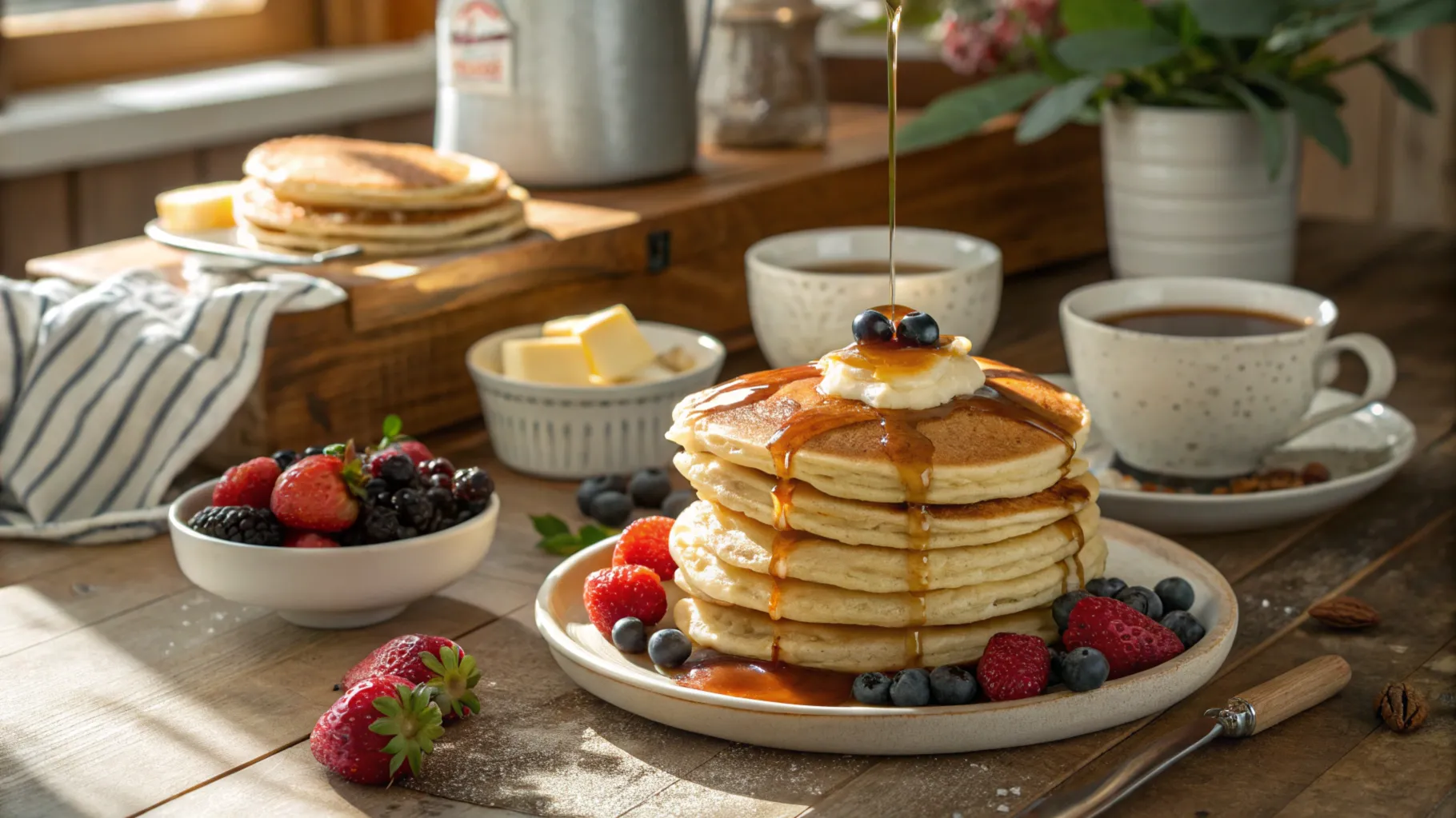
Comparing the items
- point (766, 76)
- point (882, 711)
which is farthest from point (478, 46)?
point (882, 711)

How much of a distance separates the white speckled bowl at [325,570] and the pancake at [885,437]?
186mm

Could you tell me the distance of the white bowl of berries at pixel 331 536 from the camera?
1073 millimetres

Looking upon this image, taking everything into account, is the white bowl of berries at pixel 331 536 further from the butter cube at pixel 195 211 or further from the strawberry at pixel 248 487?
the butter cube at pixel 195 211

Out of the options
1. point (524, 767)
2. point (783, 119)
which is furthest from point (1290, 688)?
point (783, 119)

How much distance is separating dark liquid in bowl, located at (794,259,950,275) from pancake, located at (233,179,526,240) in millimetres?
316

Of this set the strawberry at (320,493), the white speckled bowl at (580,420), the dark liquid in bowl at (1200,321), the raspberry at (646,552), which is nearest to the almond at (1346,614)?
the dark liquid in bowl at (1200,321)

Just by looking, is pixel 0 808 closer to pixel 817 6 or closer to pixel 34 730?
pixel 34 730

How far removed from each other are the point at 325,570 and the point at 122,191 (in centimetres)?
171

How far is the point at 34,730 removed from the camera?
983mm

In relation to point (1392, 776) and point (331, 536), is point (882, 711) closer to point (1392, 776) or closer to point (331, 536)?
point (1392, 776)

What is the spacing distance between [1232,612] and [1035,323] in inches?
37.0

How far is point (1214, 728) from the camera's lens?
952 millimetres

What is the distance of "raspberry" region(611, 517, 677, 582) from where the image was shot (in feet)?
3.71

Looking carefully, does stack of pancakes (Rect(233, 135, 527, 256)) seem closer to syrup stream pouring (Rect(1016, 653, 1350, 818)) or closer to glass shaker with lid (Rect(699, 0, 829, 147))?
glass shaker with lid (Rect(699, 0, 829, 147))
